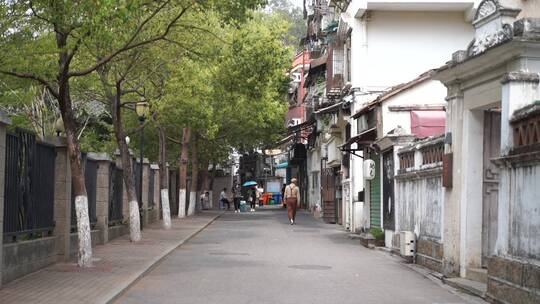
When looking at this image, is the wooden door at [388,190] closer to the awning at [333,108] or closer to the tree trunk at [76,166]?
the tree trunk at [76,166]

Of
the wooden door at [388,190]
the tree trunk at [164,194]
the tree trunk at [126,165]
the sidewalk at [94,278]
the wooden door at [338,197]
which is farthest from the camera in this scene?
the wooden door at [338,197]

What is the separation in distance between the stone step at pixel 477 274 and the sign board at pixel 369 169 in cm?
1091

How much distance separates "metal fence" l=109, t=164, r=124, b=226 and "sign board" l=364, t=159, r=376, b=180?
27.1 feet

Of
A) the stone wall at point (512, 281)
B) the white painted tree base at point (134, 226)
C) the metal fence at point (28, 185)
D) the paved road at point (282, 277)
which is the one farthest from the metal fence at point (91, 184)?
the stone wall at point (512, 281)

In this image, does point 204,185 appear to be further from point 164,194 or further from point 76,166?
point 76,166

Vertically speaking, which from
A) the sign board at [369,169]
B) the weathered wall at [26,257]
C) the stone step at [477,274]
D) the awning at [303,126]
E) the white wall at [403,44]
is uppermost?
the white wall at [403,44]

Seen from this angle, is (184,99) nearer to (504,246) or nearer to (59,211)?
(59,211)

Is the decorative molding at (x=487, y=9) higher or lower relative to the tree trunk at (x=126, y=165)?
higher

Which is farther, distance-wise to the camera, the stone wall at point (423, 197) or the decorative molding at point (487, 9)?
the stone wall at point (423, 197)

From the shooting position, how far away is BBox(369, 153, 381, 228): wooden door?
74.4 feet

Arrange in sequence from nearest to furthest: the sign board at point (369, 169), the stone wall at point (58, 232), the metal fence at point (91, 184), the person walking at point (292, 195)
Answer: the stone wall at point (58, 232), the metal fence at point (91, 184), the sign board at point (369, 169), the person walking at point (292, 195)

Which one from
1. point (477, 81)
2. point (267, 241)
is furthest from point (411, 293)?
point (267, 241)

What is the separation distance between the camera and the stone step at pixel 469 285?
11.4 m

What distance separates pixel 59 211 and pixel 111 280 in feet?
11.7
